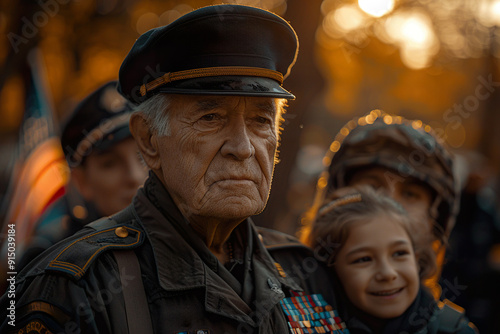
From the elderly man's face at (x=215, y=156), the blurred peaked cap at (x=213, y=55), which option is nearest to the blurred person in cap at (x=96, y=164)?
the blurred peaked cap at (x=213, y=55)

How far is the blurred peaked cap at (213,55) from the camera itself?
228 cm

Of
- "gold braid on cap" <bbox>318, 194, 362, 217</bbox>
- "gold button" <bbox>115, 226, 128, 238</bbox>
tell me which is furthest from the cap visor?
"gold braid on cap" <bbox>318, 194, 362, 217</bbox>

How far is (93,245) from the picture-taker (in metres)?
2.21

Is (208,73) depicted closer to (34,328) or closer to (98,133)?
(34,328)

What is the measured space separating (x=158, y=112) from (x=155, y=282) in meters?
0.75

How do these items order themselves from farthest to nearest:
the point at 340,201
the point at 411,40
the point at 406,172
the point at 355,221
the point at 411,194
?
the point at 411,40 → the point at 411,194 → the point at 406,172 → the point at 340,201 → the point at 355,221

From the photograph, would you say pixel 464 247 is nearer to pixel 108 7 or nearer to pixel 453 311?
pixel 453 311

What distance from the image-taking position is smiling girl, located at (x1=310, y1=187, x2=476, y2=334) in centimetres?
285

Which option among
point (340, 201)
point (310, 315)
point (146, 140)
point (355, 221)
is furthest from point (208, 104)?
point (340, 201)

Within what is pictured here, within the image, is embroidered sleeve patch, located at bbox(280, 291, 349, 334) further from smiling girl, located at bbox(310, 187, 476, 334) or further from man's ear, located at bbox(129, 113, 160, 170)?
man's ear, located at bbox(129, 113, 160, 170)

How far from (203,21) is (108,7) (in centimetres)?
834

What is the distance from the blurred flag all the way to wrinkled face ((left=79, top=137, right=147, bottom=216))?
0.60 metres

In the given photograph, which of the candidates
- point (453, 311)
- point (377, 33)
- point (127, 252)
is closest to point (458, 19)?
point (377, 33)

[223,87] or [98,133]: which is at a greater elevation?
[223,87]
